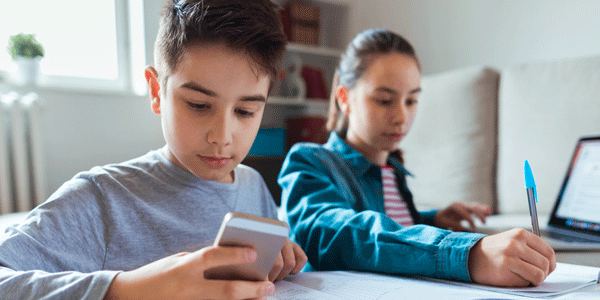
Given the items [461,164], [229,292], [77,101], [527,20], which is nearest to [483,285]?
[229,292]

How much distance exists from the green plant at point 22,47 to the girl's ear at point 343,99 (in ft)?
5.06

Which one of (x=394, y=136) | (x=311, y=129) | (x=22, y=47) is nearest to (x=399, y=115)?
(x=394, y=136)

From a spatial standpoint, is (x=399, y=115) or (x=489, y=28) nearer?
(x=399, y=115)

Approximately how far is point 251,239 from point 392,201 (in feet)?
2.23

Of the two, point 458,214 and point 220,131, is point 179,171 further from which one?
point 458,214

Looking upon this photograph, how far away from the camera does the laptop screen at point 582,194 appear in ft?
3.06

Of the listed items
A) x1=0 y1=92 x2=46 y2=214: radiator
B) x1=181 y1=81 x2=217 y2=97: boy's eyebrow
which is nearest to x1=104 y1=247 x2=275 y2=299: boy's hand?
x1=181 y1=81 x2=217 y2=97: boy's eyebrow

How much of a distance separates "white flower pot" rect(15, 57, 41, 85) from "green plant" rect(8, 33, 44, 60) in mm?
22

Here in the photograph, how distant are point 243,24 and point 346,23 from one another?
2.50 m

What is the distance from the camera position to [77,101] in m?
2.06

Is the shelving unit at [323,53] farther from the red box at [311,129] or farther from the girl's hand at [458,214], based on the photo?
the girl's hand at [458,214]

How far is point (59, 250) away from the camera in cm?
48

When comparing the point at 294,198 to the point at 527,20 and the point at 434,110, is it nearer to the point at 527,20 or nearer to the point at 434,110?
the point at 434,110

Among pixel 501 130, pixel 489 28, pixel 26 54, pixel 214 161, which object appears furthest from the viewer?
pixel 489 28
